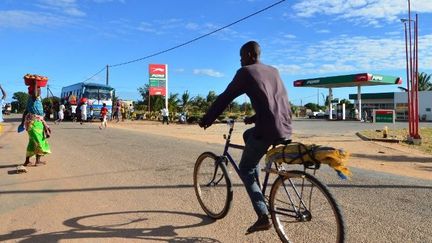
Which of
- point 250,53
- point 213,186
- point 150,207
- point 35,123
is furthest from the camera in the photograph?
point 35,123

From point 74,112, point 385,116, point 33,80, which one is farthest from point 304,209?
point 74,112

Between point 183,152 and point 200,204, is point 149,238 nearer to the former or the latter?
point 200,204

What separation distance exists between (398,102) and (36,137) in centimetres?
6531

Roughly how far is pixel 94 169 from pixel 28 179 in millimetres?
1465

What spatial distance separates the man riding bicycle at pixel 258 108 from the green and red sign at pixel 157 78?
41.1 meters

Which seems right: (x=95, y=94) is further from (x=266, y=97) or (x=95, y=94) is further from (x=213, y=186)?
(x=266, y=97)

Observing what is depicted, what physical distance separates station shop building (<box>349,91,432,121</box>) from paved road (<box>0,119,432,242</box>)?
170 ft

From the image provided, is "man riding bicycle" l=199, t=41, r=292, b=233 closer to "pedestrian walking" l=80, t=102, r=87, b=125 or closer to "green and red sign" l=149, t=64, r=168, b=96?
"pedestrian walking" l=80, t=102, r=87, b=125

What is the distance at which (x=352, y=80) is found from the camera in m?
52.4

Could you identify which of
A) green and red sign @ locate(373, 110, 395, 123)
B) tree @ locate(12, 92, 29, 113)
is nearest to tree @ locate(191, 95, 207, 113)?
green and red sign @ locate(373, 110, 395, 123)

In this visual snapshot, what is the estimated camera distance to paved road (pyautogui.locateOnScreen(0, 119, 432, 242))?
5.12 meters

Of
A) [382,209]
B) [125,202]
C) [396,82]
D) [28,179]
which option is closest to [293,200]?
[382,209]

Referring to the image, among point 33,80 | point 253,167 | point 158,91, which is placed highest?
point 158,91

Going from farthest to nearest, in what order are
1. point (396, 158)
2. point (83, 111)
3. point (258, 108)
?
point (83, 111)
point (396, 158)
point (258, 108)
